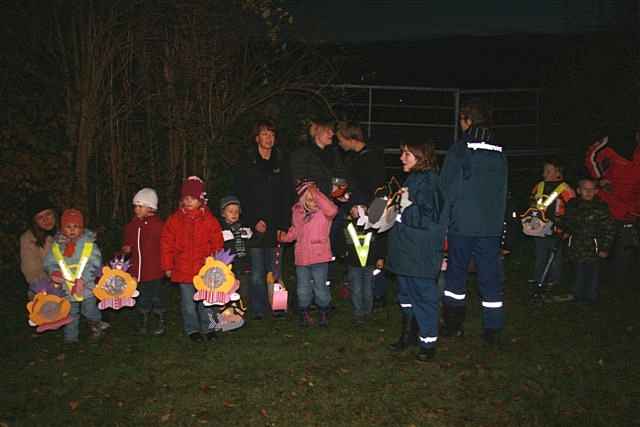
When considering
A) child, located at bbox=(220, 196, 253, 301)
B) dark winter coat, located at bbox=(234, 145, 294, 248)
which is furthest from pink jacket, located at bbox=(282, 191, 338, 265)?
child, located at bbox=(220, 196, 253, 301)

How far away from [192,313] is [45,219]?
1.68 meters

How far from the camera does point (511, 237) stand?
7.22m

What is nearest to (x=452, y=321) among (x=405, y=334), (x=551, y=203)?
(x=405, y=334)

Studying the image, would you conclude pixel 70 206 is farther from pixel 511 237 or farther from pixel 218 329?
pixel 511 237

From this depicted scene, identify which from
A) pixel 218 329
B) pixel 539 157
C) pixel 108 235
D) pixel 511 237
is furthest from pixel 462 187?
pixel 539 157

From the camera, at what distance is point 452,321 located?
23.6ft

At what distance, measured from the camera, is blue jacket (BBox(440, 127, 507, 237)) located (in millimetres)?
6594

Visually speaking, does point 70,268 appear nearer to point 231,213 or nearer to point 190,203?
point 190,203

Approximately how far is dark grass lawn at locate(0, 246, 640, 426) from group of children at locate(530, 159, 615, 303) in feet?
2.60

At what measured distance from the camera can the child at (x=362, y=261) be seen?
24.8 feet

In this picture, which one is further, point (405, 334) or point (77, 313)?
point (77, 313)

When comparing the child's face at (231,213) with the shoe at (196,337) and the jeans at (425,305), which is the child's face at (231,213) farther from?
the jeans at (425,305)

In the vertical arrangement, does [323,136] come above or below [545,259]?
above

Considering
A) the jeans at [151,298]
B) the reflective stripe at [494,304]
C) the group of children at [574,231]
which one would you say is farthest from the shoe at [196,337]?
the group of children at [574,231]
